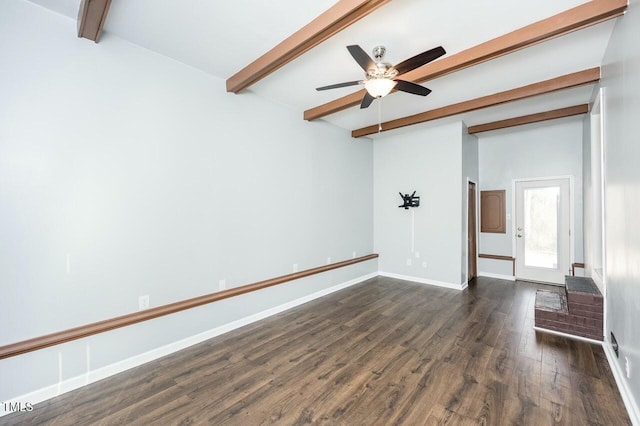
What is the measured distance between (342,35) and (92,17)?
2.07 metres

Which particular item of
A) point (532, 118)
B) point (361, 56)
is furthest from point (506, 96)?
point (361, 56)

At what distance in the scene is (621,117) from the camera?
2.29 m

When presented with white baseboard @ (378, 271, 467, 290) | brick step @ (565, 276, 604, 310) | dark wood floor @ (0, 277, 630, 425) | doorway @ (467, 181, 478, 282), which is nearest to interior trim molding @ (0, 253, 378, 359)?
dark wood floor @ (0, 277, 630, 425)

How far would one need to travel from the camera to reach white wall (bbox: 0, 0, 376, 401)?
213 centimetres

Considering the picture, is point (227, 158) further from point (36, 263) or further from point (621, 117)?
point (621, 117)

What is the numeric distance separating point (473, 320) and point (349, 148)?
3683mm

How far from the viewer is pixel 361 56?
87.0 inches

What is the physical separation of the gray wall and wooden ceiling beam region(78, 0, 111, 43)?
12.7 ft

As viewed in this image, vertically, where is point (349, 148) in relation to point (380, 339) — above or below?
above

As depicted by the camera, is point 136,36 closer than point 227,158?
Yes

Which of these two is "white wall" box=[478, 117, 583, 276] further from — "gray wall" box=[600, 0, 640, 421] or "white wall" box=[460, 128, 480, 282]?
"gray wall" box=[600, 0, 640, 421]

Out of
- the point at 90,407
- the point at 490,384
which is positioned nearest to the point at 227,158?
the point at 90,407

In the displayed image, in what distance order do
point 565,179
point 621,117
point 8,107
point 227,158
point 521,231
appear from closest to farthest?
point 8,107 < point 621,117 < point 227,158 < point 565,179 < point 521,231

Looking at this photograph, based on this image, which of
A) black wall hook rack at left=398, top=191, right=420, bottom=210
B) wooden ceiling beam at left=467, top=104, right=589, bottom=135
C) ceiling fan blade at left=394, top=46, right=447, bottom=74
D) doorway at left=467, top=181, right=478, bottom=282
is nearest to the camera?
ceiling fan blade at left=394, top=46, right=447, bottom=74
